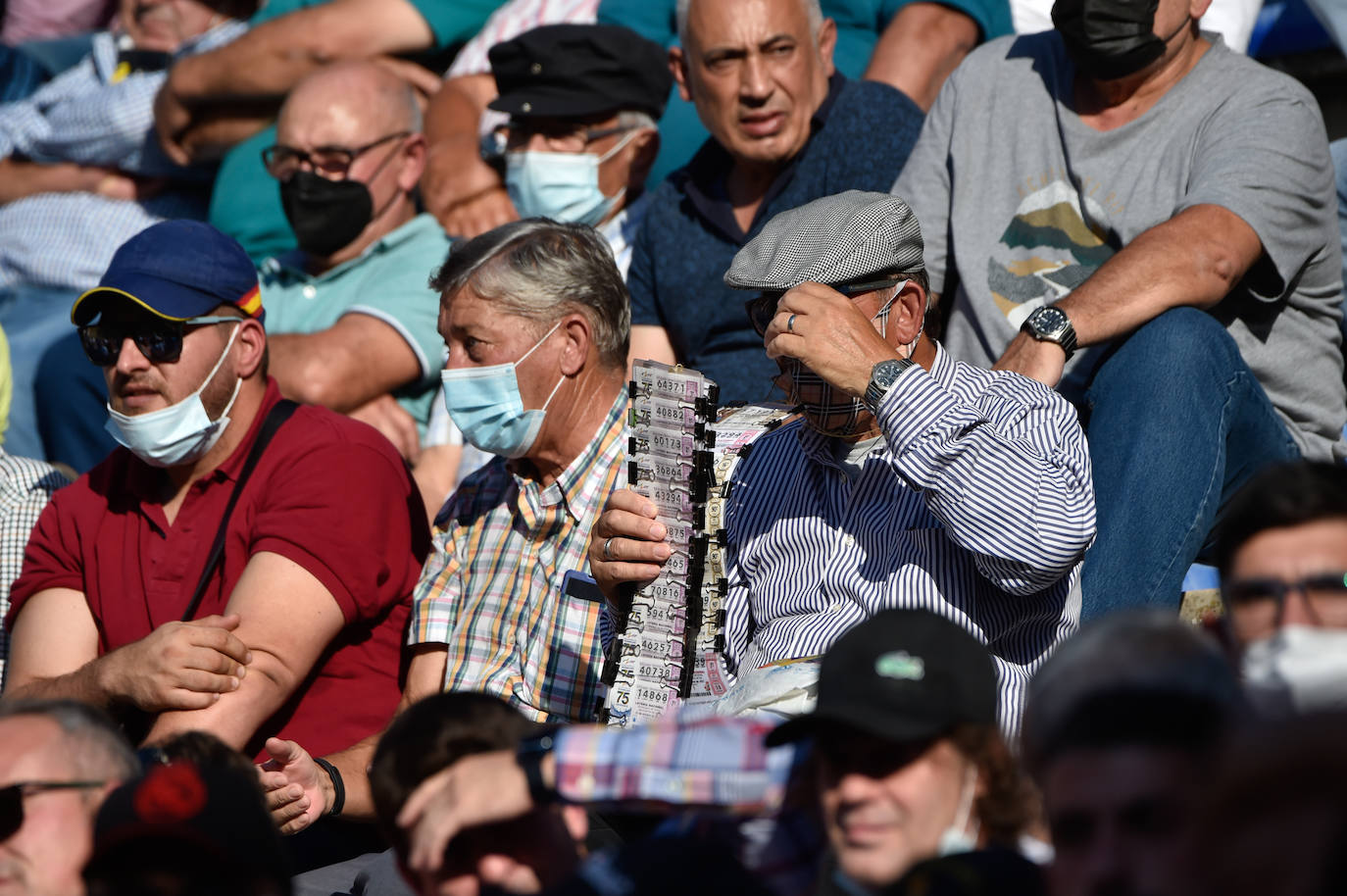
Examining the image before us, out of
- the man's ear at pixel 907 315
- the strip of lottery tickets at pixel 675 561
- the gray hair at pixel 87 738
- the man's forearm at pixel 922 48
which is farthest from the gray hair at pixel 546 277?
the gray hair at pixel 87 738

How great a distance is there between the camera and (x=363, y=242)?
5.65m

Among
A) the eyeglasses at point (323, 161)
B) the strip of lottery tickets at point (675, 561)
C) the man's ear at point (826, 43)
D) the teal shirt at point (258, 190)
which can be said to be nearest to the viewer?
the strip of lottery tickets at point (675, 561)

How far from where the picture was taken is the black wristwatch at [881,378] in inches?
115

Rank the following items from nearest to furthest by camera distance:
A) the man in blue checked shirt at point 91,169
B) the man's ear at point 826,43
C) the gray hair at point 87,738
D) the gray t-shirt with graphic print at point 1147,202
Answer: the gray hair at point 87,738 < the gray t-shirt with graphic print at point 1147,202 < the man's ear at point 826,43 < the man in blue checked shirt at point 91,169

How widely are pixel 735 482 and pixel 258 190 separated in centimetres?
335

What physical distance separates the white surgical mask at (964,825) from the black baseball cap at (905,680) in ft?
0.28

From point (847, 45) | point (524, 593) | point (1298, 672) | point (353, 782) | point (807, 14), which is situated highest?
point (807, 14)

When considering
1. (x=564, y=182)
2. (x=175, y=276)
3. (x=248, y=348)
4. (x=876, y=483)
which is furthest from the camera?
(x=564, y=182)

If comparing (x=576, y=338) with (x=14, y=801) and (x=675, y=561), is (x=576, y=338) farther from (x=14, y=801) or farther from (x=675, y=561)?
(x=14, y=801)

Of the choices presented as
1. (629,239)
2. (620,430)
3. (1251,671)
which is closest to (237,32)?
(629,239)

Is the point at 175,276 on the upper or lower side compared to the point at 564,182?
upper

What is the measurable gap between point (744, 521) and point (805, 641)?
0.44 meters

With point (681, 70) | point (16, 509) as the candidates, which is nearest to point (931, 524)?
point (681, 70)

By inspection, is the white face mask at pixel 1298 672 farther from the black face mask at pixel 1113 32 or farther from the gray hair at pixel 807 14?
the gray hair at pixel 807 14
